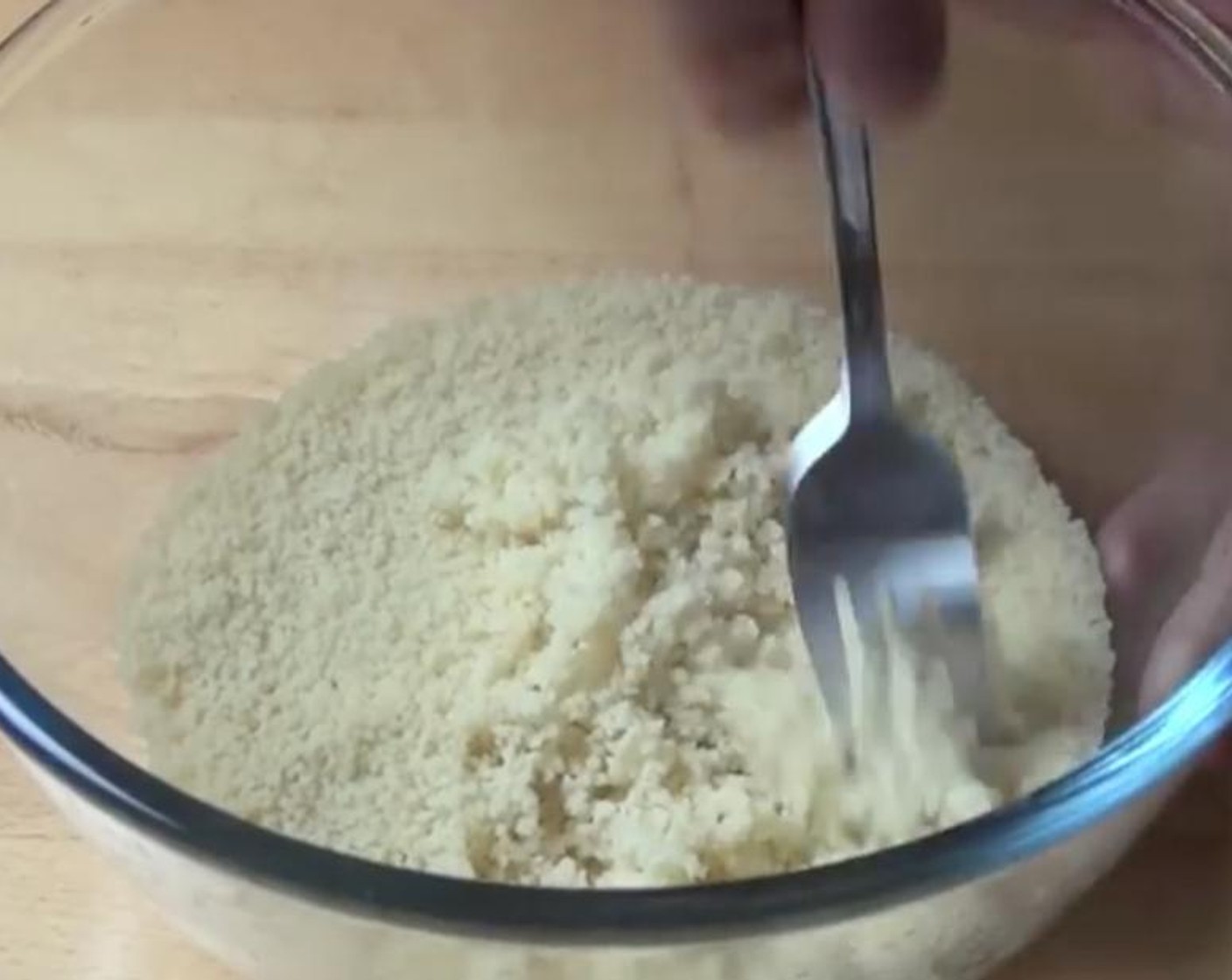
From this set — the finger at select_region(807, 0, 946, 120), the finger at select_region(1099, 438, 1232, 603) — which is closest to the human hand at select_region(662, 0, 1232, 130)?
the finger at select_region(807, 0, 946, 120)

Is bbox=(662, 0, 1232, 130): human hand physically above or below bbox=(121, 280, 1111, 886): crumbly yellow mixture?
above

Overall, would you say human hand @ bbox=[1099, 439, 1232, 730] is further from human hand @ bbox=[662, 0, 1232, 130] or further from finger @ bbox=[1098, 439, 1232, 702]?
human hand @ bbox=[662, 0, 1232, 130]

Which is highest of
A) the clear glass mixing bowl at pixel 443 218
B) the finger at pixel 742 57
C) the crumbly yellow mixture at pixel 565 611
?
the finger at pixel 742 57

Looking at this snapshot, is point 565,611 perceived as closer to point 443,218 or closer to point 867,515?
point 867,515

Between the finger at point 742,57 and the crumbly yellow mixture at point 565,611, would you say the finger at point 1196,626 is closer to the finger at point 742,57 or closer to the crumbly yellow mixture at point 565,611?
the crumbly yellow mixture at point 565,611

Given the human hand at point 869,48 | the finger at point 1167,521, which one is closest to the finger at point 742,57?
the human hand at point 869,48

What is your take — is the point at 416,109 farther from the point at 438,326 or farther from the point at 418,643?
the point at 418,643

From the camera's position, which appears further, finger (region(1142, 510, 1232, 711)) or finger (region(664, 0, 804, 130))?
finger (region(664, 0, 804, 130))
